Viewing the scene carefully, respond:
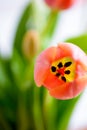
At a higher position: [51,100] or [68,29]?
[68,29]

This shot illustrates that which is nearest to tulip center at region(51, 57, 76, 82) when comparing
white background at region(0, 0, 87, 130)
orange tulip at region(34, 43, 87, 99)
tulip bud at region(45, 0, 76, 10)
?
orange tulip at region(34, 43, 87, 99)

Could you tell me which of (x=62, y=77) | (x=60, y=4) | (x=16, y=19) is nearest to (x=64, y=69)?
(x=62, y=77)

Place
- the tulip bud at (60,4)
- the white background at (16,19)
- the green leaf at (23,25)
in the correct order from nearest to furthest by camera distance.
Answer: the tulip bud at (60,4), the green leaf at (23,25), the white background at (16,19)

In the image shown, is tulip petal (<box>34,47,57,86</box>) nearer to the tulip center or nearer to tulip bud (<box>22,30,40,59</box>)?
the tulip center

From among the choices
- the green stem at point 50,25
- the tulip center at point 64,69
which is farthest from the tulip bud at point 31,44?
the tulip center at point 64,69

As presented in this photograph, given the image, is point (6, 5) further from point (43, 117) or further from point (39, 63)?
point (39, 63)

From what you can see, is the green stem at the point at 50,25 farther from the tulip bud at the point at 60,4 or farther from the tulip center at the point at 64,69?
the tulip center at the point at 64,69

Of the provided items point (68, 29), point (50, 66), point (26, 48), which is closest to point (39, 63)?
point (50, 66)
